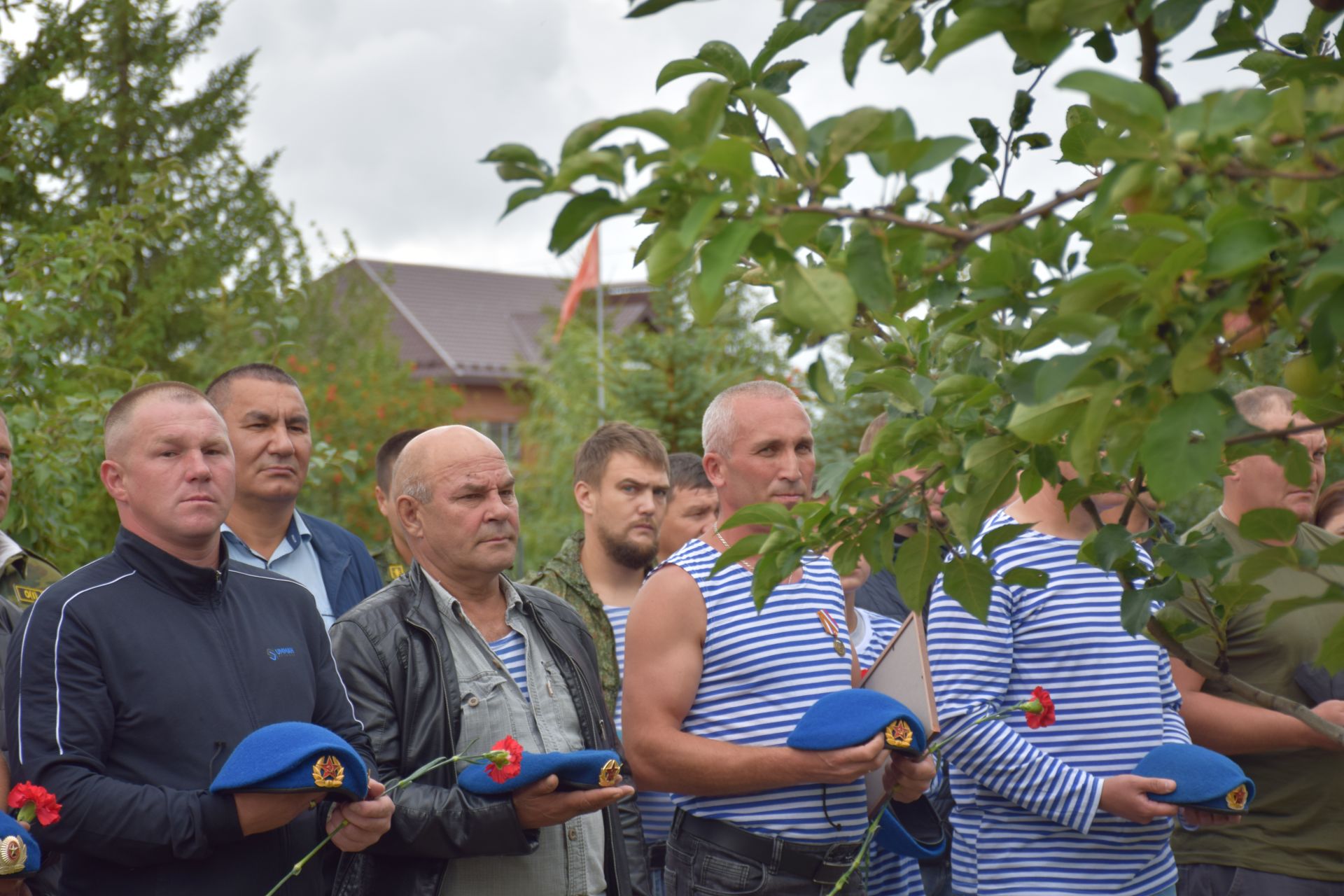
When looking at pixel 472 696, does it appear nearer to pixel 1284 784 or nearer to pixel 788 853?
pixel 788 853

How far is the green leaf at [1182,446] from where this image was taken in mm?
1189

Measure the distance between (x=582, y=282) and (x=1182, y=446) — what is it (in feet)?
66.4

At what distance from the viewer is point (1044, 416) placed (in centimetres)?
131

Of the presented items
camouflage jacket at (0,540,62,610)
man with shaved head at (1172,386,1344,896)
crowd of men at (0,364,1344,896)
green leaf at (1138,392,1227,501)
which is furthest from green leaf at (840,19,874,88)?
camouflage jacket at (0,540,62,610)

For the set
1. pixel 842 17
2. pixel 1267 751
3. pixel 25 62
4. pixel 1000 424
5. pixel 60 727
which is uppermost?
pixel 25 62

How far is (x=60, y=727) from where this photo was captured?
9.07 feet

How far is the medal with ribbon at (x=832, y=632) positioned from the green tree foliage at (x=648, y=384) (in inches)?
188

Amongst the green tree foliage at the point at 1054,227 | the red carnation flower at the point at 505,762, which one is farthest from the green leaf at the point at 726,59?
the red carnation flower at the point at 505,762

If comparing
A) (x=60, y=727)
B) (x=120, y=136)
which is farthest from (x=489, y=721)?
(x=120, y=136)

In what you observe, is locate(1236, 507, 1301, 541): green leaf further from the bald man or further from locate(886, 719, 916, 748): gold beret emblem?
the bald man

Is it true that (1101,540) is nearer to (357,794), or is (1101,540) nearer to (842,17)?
(842,17)

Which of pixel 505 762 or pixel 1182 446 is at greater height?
pixel 1182 446

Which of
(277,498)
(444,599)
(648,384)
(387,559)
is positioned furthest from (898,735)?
(648,384)

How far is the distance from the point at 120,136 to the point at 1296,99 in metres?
16.7
